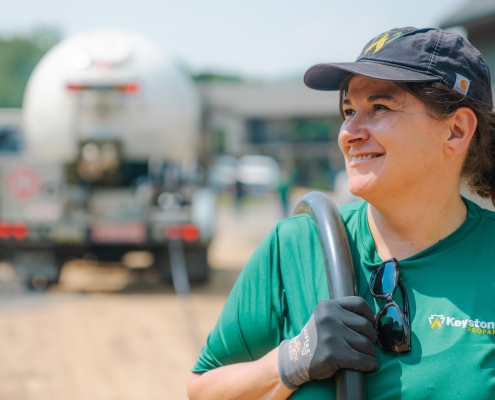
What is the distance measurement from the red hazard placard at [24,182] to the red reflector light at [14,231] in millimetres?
384

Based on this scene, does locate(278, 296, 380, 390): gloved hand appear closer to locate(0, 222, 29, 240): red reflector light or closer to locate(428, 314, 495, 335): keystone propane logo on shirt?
locate(428, 314, 495, 335): keystone propane logo on shirt

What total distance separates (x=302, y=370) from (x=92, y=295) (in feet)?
23.9

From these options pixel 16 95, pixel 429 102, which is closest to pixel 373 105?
pixel 429 102

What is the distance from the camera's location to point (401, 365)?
1.54 metres

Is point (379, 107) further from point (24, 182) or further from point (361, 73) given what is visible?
point (24, 182)

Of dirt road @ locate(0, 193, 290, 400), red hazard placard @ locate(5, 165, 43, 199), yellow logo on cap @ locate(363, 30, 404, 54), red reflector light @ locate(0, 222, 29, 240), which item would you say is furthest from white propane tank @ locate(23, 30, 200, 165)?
yellow logo on cap @ locate(363, 30, 404, 54)

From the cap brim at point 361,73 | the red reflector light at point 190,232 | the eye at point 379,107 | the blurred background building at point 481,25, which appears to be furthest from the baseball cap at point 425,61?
the red reflector light at point 190,232

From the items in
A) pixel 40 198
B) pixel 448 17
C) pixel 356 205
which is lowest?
pixel 40 198

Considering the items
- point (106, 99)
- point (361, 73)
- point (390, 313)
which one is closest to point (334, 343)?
point (390, 313)

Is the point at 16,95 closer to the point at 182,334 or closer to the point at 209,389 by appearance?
the point at 182,334

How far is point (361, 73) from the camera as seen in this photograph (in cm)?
160

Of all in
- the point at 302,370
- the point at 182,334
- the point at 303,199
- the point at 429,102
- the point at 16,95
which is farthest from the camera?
the point at 16,95

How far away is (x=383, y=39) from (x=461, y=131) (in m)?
0.33

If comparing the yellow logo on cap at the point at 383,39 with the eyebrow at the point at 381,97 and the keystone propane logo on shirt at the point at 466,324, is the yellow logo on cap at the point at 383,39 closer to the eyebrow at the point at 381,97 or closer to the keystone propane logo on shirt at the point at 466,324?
the eyebrow at the point at 381,97
